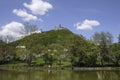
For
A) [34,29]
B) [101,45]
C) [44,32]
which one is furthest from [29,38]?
[44,32]

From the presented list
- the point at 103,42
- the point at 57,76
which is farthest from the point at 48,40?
the point at 57,76

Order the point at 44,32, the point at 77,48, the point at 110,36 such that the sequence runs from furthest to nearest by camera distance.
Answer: the point at 44,32
the point at 110,36
the point at 77,48

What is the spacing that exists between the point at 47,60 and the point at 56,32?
102 metres

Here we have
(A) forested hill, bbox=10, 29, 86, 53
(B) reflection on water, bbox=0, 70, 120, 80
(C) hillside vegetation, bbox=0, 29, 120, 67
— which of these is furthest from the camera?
(A) forested hill, bbox=10, 29, 86, 53

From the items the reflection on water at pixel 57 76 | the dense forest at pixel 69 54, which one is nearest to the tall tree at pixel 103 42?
the dense forest at pixel 69 54

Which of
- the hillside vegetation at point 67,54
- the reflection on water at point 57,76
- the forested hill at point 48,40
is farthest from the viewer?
the forested hill at point 48,40

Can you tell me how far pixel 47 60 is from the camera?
91.5m

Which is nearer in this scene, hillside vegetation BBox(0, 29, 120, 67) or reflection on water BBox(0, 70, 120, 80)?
reflection on water BBox(0, 70, 120, 80)

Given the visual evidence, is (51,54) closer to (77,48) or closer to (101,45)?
(77,48)

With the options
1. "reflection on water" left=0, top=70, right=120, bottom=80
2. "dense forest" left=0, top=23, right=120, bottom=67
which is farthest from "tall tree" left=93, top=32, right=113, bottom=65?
"reflection on water" left=0, top=70, right=120, bottom=80

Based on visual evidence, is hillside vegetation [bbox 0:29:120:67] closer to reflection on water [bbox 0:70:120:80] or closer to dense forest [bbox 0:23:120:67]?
dense forest [bbox 0:23:120:67]

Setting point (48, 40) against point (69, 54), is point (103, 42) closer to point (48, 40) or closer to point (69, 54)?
point (69, 54)

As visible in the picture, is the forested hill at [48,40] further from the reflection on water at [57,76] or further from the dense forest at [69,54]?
the reflection on water at [57,76]

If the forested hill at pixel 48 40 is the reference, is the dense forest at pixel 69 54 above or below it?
below
